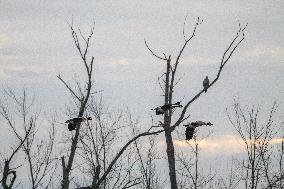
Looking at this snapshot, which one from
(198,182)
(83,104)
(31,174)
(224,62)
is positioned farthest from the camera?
(198,182)

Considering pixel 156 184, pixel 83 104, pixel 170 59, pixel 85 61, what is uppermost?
pixel 170 59

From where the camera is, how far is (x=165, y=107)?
517 cm

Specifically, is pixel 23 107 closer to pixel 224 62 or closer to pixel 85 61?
pixel 85 61

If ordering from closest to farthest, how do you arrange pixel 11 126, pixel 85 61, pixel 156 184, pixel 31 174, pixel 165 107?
pixel 165 107, pixel 85 61, pixel 11 126, pixel 31 174, pixel 156 184

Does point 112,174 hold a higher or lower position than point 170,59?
lower

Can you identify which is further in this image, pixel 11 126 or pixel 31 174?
pixel 31 174

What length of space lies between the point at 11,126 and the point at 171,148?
18.0 ft

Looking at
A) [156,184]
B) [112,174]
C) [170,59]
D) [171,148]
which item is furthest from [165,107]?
[156,184]

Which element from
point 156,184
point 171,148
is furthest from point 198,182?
point 171,148

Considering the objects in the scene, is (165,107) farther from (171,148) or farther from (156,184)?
(156,184)

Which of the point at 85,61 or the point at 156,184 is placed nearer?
the point at 85,61

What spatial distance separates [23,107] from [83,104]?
1001 cm

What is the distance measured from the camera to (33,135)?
16625 millimetres

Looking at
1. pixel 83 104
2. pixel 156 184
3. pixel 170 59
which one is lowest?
pixel 156 184
